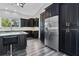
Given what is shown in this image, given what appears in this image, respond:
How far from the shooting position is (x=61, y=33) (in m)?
3.32

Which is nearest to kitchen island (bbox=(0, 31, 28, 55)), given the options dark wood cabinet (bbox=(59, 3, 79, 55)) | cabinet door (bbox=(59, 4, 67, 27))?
dark wood cabinet (bbox=(59, 3, 79, 55))

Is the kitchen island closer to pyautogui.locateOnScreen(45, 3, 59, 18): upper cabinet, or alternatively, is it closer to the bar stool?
the bar stool

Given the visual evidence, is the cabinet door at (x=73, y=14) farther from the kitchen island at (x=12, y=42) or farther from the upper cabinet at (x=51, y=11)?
the kitchen island at (x=12, y=42)

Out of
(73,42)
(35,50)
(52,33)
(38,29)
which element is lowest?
(35,50)

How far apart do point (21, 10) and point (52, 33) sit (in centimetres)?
91

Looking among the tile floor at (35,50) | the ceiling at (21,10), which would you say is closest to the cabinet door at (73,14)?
the ceiling at (21,10)

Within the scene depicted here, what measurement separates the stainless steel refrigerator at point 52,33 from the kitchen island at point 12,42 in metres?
0.56

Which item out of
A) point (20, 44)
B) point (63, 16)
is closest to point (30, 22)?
point (20, 44)

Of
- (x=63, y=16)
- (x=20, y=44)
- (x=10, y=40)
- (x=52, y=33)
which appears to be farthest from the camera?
(x=63, y=16)

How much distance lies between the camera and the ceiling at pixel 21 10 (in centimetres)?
257

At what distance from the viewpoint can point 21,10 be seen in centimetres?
276

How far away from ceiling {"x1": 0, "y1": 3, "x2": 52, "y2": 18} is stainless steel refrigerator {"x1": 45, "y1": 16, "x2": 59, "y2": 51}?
464mm

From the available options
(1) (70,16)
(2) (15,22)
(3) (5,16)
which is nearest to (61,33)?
(1) (70,16)

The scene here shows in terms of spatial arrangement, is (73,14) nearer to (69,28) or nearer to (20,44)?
(69,28)
